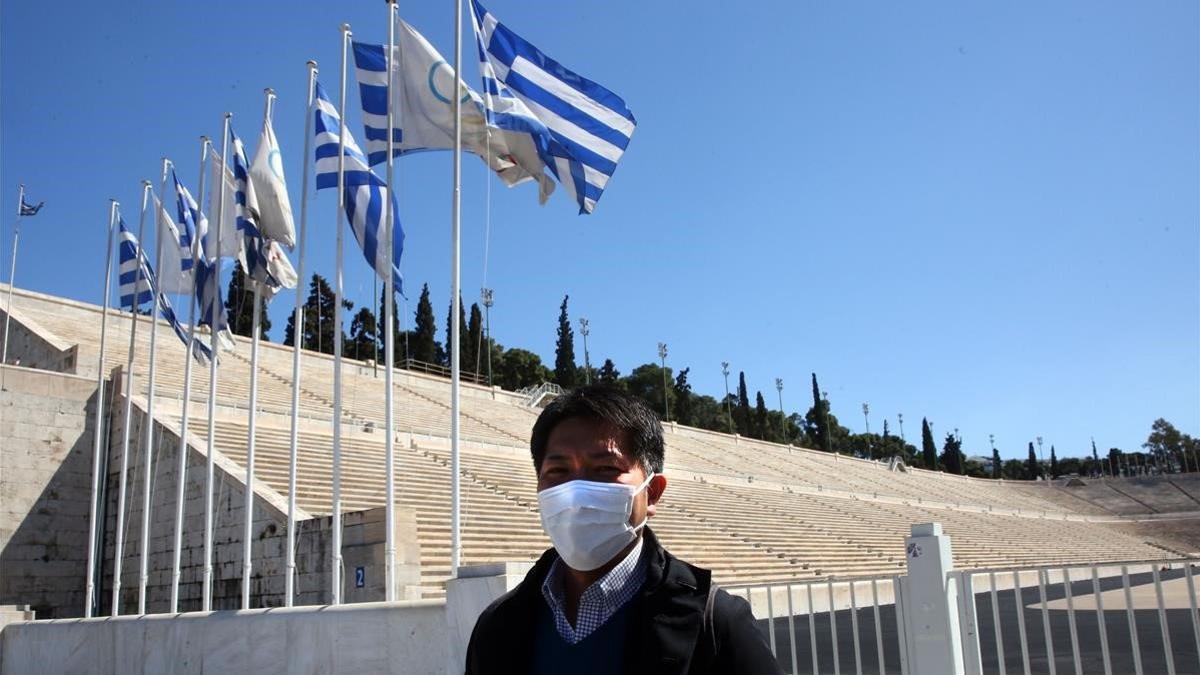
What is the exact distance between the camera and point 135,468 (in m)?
17.7

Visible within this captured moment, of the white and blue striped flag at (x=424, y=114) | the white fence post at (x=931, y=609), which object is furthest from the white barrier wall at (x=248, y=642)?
the white and blue striped flag at (x=424, y=114)

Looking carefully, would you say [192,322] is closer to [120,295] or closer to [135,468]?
[120,295]

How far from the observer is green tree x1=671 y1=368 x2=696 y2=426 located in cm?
6881

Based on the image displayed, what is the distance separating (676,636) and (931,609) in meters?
3.54

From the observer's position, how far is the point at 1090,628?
391 inches

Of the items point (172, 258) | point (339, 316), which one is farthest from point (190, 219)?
point (339, 316)

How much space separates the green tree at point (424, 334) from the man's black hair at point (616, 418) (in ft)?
167

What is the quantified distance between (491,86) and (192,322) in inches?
279

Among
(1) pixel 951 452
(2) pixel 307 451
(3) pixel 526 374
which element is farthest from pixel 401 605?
(1) pixel 951 452

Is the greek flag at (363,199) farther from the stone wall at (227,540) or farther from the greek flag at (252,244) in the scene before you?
the stone wall at (227,540)

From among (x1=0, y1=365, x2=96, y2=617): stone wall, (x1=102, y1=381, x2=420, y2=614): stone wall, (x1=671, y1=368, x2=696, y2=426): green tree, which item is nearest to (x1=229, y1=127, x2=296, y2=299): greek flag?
(x1=102, y1=381, x2=420, y2=614): stone wall

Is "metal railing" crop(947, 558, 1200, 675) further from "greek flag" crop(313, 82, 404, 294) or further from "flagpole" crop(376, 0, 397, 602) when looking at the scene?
"greek flag" crop(313, 82, 404, 294)

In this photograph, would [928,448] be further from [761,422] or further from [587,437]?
[587,437]

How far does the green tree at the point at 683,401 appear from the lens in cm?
6881
